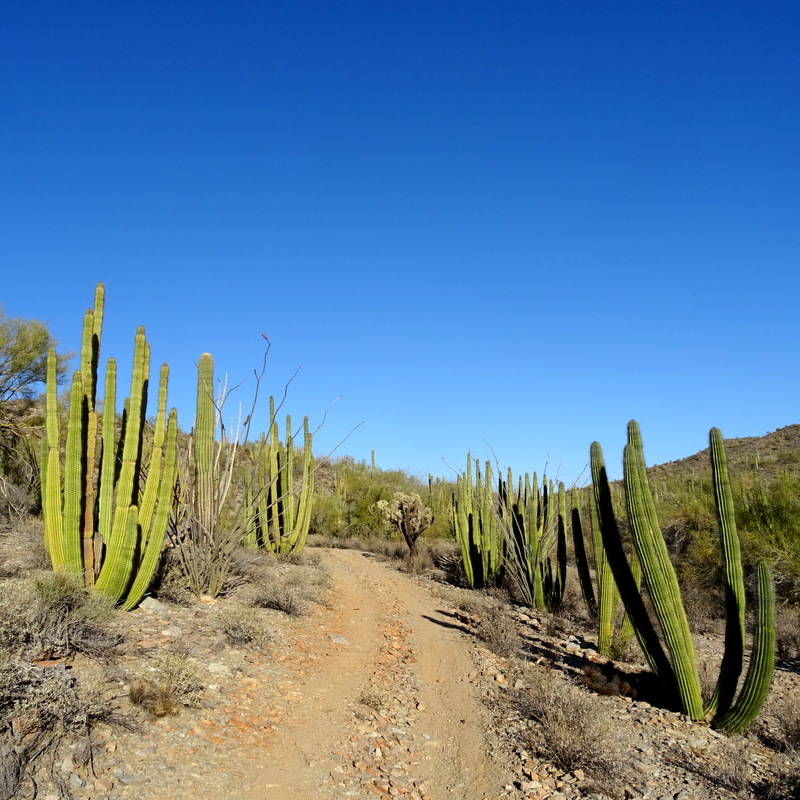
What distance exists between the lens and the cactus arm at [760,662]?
4637mm

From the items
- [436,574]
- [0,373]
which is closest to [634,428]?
[436,574]

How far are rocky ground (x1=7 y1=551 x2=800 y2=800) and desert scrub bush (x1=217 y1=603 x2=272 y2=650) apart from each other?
8cm

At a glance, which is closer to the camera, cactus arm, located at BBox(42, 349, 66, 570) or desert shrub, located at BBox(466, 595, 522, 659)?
cactus arm, located at BBox(42, 349, 66, 570)

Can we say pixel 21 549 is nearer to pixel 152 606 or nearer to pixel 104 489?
pixel 104 489

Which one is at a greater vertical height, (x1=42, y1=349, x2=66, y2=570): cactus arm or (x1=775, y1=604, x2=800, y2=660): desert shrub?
(x1=42, y1=349, x2=66, y2=570): cactus arm

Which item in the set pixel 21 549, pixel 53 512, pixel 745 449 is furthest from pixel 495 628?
pixel 745 449

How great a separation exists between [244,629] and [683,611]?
176 inches

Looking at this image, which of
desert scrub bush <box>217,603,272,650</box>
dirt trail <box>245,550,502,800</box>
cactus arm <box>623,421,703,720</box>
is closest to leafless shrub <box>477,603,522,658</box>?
dirt trail <box>245,550,502,800</box>

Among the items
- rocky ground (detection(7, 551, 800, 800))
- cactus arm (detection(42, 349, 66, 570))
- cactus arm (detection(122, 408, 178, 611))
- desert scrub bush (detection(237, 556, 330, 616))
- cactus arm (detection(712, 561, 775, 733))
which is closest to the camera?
rocky ground (detection(7, 551, 800, 800))

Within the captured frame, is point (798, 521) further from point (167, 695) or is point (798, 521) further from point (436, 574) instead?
point (167, 695)

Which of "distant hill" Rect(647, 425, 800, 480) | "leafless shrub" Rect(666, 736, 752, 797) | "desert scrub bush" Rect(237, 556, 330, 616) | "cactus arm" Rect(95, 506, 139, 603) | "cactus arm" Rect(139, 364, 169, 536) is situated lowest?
"leafless shrub" Rect(666, 736, 752, 797)

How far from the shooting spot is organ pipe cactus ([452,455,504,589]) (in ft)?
37.6

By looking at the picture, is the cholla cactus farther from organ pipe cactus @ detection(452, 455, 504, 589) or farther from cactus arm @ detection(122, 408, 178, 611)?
cactus arm @ detection(122, 408, 178, 611)

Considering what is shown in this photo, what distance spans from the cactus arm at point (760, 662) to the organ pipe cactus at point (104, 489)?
19.6 feet
